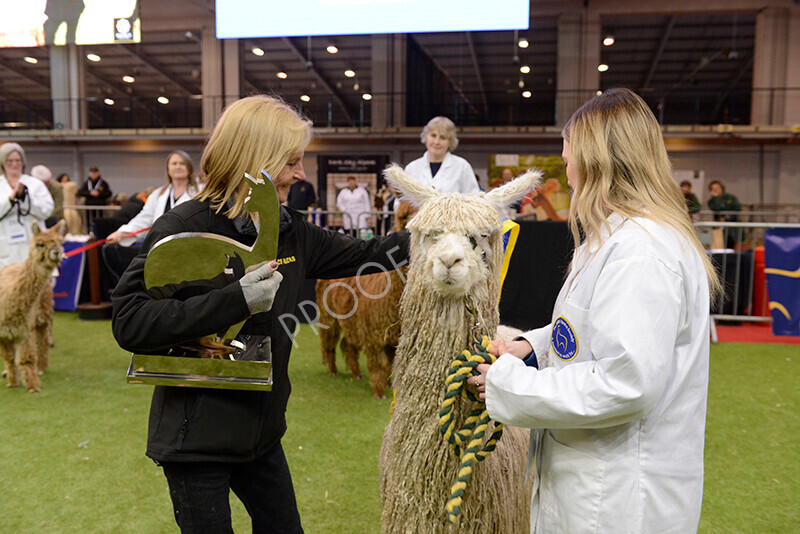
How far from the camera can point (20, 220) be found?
15.5 feet

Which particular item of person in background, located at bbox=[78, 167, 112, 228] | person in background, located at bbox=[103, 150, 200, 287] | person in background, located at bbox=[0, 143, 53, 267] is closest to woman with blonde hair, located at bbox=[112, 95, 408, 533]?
person in background, located at bbox=[103, 150, 200, 287]

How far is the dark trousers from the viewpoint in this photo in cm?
137

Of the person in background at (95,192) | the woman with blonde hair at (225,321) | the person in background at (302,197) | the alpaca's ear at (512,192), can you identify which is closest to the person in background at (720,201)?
the person in background at (302,197)

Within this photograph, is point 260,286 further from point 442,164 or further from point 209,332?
point 442,164

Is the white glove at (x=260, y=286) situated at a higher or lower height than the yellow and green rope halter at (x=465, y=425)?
higher

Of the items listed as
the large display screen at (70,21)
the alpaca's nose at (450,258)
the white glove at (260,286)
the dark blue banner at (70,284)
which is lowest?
the dark blue banner at (70,284)

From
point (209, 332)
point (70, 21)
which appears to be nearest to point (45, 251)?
point (209, 332)

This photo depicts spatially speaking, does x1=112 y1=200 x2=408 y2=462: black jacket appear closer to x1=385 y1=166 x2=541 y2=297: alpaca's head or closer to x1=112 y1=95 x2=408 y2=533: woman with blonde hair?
x1=112 y1=95 x2=408 y2=533: woman with blonde hair

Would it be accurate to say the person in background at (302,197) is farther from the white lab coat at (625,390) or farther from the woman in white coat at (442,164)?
the white lab coat at (625,390)

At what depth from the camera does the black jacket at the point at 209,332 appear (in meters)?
1.22

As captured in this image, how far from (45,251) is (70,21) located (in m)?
7.71

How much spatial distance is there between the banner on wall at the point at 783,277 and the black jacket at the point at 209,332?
572 cm

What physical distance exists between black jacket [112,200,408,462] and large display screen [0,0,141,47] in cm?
1022

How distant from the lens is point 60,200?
307 inches
